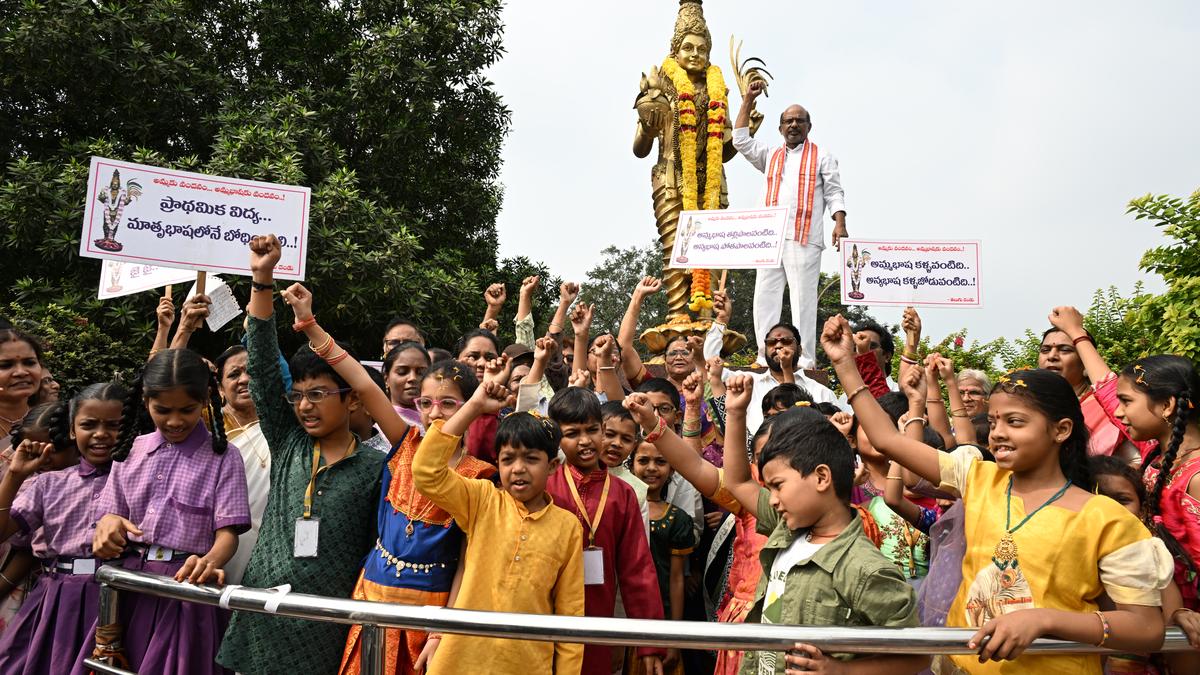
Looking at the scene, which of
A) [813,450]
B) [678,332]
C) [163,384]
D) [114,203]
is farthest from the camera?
[678,332]

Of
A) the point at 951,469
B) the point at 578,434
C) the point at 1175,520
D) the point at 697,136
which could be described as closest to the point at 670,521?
the point at 578,434

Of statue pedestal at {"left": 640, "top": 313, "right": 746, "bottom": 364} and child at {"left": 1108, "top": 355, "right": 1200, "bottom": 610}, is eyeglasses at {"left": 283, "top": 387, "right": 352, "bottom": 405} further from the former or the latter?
statue pedestal at {"left": 640, "top": 313, "right": 746, "bottom": 364}

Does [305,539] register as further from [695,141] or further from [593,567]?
[695,141]

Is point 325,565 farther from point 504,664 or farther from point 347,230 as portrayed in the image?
point 347,230

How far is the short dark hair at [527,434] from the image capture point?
10.9 ft

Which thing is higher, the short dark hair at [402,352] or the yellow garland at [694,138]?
the yellow garland at [694,138]

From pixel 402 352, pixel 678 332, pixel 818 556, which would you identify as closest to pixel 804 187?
pixel 678 332

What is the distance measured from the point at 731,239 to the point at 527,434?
188 inches

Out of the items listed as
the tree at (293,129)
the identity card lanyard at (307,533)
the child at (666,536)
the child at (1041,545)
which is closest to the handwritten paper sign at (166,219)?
the identity card lanyard at (307,533)

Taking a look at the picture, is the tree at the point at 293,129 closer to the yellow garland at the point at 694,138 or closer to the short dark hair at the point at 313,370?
the yellow garland at the point at 694,138

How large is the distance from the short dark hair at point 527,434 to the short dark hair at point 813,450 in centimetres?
84

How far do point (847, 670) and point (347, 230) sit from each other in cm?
988

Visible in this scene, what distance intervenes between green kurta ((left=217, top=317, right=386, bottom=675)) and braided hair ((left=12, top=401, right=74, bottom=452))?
84 centimetres

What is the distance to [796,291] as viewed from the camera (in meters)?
9.16
